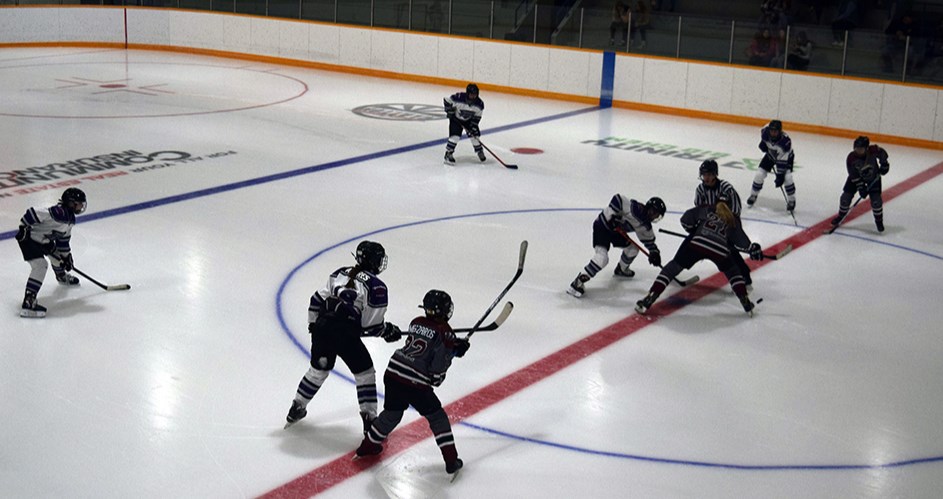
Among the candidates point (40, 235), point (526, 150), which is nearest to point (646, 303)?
point (40, 235)

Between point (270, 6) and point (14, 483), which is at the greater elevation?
point (270, 6)

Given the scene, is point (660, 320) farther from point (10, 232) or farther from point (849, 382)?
point (10, 232)

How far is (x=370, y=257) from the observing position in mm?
5828

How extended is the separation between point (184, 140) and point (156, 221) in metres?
3.93

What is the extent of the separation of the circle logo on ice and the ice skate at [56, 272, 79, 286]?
313 inches

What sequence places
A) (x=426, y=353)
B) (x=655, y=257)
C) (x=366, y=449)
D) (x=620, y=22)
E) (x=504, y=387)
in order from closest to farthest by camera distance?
1. (x=426, y=353)
2. (x=366, y=449)
3. (x=504, y=387)
4. (x=655, y=257)
5. (x=620, y=22)

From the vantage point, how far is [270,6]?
21203 millimetres

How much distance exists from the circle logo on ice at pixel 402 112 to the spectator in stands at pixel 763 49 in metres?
4.52

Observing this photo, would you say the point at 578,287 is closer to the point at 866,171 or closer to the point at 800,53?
the point at 866,171

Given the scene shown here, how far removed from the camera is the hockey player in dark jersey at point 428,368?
550 centimetres

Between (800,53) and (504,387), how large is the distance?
11.0 metres

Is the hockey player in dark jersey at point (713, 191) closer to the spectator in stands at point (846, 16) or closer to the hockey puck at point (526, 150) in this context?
the hockey puck at point (526, 150)

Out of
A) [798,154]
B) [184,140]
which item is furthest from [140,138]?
[798,154]

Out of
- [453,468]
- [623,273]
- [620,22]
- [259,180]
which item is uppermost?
[620,22]
